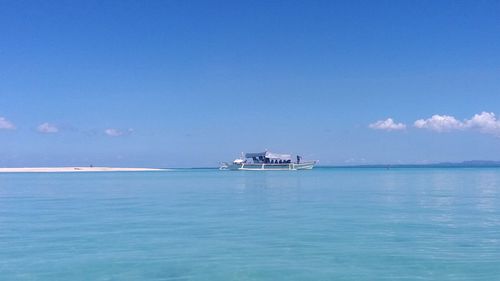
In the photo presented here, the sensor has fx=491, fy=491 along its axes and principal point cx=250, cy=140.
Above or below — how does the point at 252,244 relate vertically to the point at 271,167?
below

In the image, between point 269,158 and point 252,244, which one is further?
point 269,158

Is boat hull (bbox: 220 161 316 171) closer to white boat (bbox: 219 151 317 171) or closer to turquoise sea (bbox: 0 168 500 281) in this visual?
white boat (bbox: 219 151 317 171)

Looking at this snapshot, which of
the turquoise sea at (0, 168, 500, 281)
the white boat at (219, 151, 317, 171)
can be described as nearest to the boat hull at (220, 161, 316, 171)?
the white boat at (219, 151, 317, 171)

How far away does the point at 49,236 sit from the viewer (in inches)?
813

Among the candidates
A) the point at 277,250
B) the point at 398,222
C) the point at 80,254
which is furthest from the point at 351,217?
the point at 80,254

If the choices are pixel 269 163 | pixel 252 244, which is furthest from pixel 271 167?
pixel 252 244

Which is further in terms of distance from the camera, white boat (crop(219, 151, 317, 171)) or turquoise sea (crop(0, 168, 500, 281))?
white boat (crop(219, 151, 317, 171))

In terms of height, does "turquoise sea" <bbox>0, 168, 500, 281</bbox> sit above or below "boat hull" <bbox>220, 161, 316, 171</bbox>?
below

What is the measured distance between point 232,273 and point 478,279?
672 cm

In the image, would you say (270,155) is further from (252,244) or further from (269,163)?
(252,244)

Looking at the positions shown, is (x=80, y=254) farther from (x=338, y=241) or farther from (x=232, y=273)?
(x=338, y=241)

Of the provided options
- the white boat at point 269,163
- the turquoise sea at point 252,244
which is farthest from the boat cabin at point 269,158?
the turquoise sea at point 252,244

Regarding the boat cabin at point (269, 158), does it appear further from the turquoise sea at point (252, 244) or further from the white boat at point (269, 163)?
the turquoise sea at point (252, 244)

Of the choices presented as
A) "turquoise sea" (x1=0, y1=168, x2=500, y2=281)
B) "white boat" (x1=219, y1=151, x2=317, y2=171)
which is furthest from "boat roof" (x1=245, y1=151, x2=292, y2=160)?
"turquoise sea" (x1=0, y1=168, x2=500, y2=281)
